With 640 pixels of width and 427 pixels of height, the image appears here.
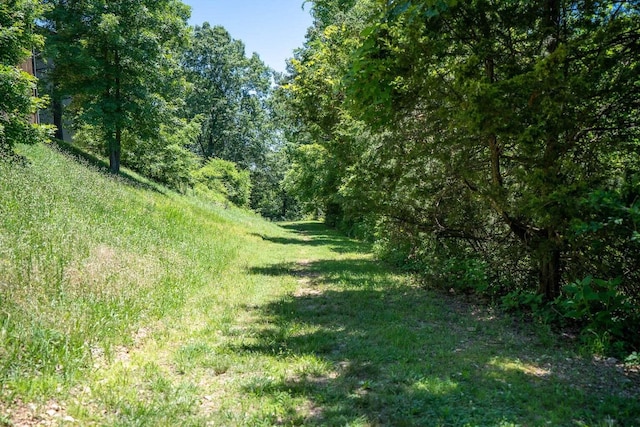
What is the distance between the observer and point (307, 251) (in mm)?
16281

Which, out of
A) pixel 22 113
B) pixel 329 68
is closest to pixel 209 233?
pixel 22 113

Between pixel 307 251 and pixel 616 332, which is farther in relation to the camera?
pixel 307 251

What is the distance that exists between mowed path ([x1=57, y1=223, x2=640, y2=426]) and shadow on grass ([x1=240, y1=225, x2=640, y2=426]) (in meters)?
0.02

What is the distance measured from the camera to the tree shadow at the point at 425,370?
3.51m

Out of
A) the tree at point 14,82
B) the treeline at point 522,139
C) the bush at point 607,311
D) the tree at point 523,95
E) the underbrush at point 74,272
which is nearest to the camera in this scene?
the underbrush at point 74,272

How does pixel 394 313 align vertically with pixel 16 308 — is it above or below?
below

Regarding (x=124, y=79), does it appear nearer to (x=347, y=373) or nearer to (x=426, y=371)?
(x=347, y=373)

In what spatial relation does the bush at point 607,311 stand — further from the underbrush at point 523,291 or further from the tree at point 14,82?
the tree at point 14,82

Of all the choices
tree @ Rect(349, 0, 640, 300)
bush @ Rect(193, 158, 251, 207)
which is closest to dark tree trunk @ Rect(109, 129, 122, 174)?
tree @ Rect(349, 0, 640, 300)

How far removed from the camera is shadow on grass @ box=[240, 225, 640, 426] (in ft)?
11.5

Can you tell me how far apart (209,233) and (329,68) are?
6925mm

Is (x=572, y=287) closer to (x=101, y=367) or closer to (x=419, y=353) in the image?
(x=419, y=353)

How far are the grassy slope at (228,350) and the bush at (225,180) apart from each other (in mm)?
27171

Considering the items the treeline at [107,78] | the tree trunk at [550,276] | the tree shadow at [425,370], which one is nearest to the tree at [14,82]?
the treeline at [107,78]
